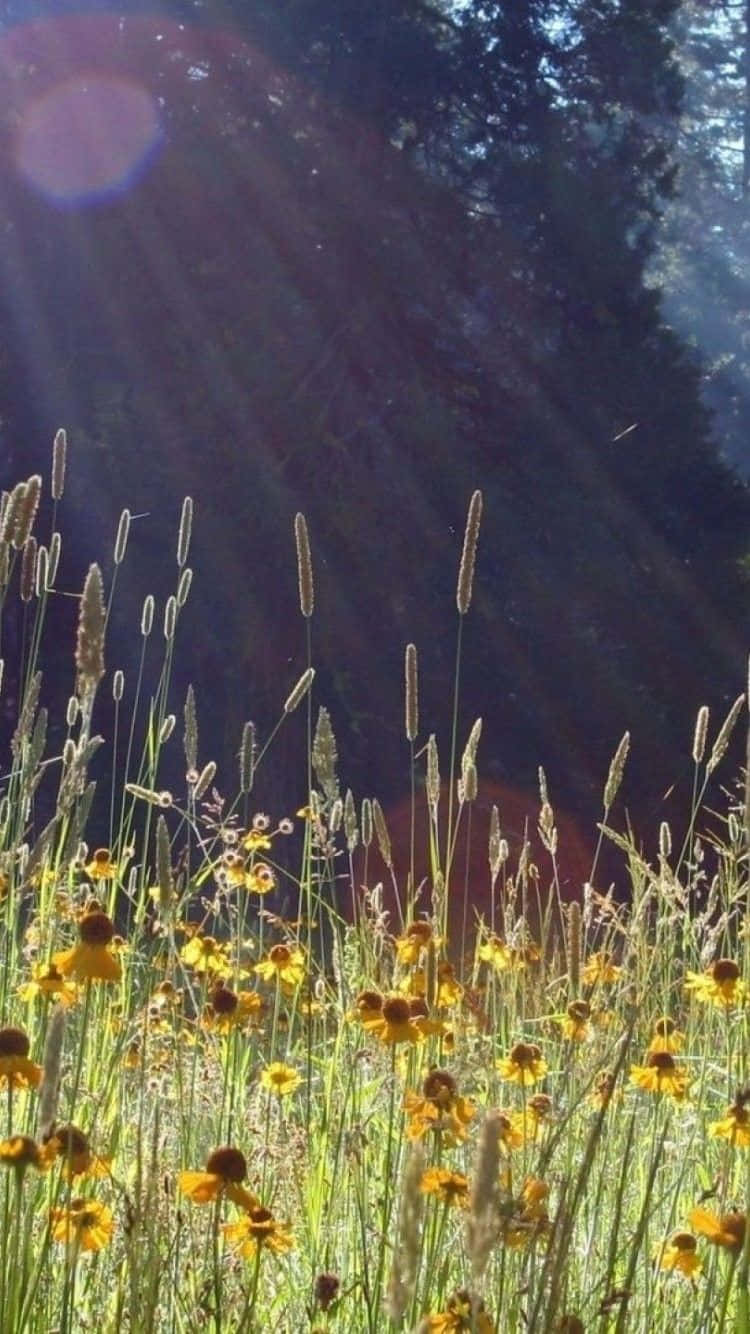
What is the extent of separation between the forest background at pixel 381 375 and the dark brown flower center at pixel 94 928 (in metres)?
6.96

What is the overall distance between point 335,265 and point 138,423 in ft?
4.74

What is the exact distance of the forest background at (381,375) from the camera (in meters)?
8.48

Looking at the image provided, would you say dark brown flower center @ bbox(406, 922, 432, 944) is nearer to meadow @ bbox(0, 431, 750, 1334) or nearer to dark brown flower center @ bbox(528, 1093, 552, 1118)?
meadow @ bbox(0, 431, 750, 1334)

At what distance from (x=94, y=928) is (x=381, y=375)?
26.2 ft

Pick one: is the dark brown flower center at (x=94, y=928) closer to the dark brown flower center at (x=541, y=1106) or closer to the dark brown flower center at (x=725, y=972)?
the dark brown flower center at (x=541, y=1106)

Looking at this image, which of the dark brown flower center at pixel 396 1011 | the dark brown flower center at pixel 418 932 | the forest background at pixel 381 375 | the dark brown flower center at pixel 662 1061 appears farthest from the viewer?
the forest background at pixel 381 375

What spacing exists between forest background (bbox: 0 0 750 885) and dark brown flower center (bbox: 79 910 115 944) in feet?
22.8

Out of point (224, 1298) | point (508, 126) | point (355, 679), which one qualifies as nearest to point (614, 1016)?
point (224, 1298)

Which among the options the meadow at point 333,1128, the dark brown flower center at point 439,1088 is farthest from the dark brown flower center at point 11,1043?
the dark brown flower center at point 439,1088

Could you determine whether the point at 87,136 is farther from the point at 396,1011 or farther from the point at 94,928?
the point at 94,928

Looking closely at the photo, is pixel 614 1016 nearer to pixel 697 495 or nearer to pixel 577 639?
pixel 577 639

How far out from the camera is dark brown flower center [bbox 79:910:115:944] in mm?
1227

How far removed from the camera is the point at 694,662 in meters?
8.69

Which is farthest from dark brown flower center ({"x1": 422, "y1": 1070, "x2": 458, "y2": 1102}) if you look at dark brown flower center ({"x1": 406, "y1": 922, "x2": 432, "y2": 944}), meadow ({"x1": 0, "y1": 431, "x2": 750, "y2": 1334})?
dark brown flower center ({"x1": 406, "y1": 922, "x2": 432, "y2": 944})
